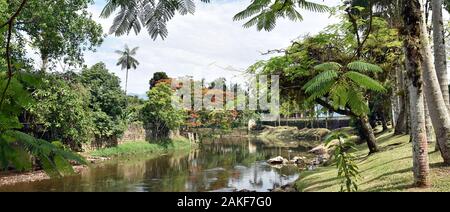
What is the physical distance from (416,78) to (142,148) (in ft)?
98.4

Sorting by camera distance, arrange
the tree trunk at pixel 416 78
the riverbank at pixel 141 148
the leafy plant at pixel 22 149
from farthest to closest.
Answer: the riverbank at pixel 141 148 < the tree trunk at pixel 416 78 < the leafy plant at pixel 22 149

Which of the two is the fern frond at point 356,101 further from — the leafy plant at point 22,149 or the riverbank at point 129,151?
the riverbank at point 129,151

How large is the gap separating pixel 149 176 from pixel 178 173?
1.82 m

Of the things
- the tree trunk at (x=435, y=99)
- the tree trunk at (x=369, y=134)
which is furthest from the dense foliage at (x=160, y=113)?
the tree trunk at (x=435, y=99)

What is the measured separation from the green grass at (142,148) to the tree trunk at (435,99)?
82.1 feet

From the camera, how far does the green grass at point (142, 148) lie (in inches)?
1219

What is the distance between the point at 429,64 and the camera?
7824 mm

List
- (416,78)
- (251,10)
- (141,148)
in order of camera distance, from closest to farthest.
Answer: (251,10)
(416,78)
(141,148)

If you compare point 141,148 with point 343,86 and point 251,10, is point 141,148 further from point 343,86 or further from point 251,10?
point 343,86

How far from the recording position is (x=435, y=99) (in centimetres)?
804

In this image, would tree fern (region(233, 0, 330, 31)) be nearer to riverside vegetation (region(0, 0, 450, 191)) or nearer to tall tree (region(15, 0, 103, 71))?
riverside vegetation (region(0, 0, 450, 191))

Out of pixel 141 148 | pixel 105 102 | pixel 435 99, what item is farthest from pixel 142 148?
pixel 435 99
